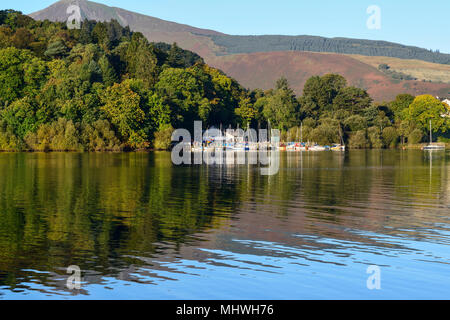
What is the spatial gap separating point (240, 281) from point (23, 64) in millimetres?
163858

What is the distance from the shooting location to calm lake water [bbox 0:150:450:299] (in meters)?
17.0

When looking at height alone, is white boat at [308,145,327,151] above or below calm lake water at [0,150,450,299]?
above

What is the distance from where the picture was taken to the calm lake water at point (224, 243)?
1695cm

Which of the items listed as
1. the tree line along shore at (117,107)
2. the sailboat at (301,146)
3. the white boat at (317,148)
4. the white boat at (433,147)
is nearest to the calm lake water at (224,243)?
the tree line along shore at (117,107)

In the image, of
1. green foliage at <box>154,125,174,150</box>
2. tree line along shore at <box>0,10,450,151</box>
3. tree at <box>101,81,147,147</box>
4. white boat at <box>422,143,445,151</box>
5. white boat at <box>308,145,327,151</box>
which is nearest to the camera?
tree line along shore at <box>0,10,450,151</box>

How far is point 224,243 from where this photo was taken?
2328 cm

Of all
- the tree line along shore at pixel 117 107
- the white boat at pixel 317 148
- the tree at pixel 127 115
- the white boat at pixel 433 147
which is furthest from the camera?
the white boat at pixel 433 147

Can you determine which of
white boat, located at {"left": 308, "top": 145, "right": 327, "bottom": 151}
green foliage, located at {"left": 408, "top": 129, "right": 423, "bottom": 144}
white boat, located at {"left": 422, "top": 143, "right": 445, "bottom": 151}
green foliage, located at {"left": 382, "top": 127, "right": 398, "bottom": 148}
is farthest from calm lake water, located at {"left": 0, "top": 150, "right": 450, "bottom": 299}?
green foliage, located at {"left": 408, "top": 129, "right": 423, "bottom": 144}

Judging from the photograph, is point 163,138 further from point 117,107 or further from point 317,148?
point 317,148

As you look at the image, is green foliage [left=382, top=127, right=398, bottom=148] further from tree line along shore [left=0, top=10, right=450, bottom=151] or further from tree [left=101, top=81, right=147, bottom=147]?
tree [left=101, top=81, right=147, bottom=147]

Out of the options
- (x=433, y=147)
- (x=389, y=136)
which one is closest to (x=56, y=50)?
(x=389, y=136)

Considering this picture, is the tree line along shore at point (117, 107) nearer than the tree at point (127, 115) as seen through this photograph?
Yes

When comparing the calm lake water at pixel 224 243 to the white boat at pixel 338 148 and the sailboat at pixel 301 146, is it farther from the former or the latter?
the sailboat at pixel 301 146
